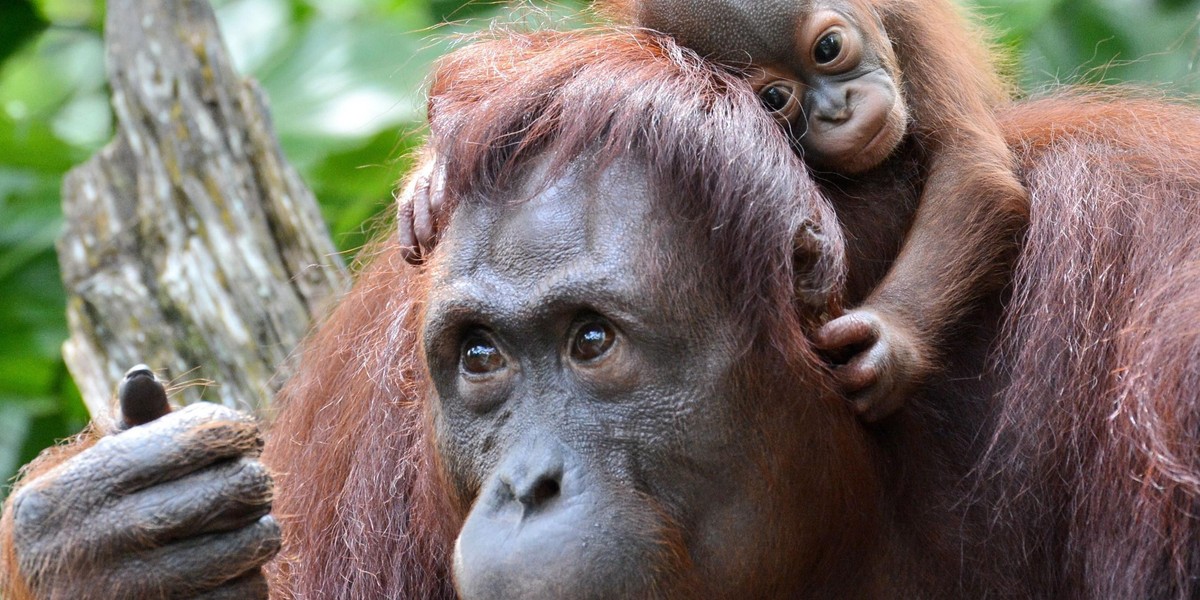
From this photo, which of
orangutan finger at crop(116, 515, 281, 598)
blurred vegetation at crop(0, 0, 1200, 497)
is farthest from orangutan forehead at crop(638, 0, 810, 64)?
blurred vegetation at crop(0, 0, 1200, 497)

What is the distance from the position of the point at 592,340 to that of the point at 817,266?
0.38 meters

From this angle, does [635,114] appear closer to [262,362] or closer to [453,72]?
[453,72]

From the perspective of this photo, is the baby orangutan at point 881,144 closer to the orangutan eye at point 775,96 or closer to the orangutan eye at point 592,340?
the orangutan eye at point 775,96

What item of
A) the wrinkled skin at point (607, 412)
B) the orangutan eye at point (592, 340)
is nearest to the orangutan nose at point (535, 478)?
the wrinkled skin at point (607, 412)

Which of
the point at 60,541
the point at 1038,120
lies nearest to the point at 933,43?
the point at 1038,120

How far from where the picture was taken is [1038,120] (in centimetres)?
258

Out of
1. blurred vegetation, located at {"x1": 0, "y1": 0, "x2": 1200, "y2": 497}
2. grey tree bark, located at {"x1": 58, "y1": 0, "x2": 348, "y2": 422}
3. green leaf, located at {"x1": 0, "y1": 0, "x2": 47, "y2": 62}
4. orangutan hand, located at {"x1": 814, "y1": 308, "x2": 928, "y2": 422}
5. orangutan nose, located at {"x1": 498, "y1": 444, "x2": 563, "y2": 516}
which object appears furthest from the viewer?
green leaf, located at {"x1": 0, "y1": 0, "x2": 47, "y2": 62}

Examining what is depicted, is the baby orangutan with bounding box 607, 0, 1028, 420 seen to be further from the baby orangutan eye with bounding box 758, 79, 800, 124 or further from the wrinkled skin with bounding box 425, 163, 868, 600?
the wrinkled skin with bounding box 425, 163, 868, 600

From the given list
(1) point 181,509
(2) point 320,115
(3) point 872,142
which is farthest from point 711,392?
(2) point 320,115

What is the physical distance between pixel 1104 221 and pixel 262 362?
2.43m

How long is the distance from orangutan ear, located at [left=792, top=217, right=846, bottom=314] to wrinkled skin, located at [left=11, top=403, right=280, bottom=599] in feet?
3.22

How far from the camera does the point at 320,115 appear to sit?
5.08m

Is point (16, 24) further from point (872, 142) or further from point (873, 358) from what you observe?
point (873, 358)

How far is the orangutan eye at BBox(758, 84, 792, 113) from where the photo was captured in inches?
95.5
